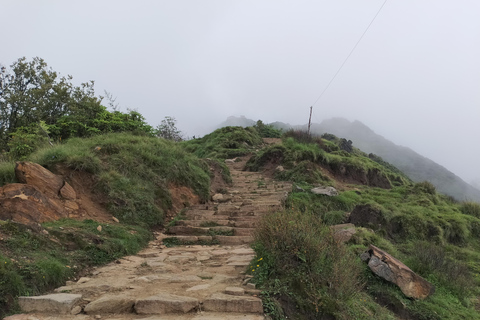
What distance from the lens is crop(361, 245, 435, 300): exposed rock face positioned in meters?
Result: 5.14

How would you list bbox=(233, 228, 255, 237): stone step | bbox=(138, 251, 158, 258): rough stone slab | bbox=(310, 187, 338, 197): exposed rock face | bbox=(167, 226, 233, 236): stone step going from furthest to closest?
1. bbox=(310, 187, 338, 197): exposed rock face
2. bbox=(167, 226, 233, 236): stone step
3. bbox=(233, 228, 255, 237): stone step
4. bbox=(138, 251, 158, 258): rough stone slab

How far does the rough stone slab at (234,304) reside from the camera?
3.39 m

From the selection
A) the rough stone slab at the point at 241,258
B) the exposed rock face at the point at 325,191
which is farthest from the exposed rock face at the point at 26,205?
the exposed rock face at the point at 325,191

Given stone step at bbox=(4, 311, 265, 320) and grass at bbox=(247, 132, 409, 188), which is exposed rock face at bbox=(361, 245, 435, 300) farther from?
grass at bbox=(247, 132, 409, 188)

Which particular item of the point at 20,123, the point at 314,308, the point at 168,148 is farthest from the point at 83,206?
the point at 20,123

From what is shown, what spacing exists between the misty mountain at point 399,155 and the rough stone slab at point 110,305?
2516 centimetres

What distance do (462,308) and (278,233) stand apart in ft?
12.2

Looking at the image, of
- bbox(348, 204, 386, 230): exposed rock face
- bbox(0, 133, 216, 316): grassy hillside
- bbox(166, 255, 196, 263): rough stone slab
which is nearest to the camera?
bbox(0, 133, 216, 316): grassy hillside

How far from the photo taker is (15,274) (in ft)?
11.8

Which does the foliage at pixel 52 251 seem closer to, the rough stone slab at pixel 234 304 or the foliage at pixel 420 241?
the rough stone slab at pixel 234 304

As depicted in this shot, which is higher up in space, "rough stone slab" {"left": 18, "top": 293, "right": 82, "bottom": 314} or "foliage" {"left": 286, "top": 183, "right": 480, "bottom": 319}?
"rough stone slab" {"left": 18, "top": 293, "right": 82, "bottom": 314}

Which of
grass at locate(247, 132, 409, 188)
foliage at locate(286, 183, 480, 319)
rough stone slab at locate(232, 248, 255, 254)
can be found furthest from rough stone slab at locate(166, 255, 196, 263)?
grass at locate(247, 132, 409, 188)

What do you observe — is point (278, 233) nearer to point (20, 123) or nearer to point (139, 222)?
point (139, 222)

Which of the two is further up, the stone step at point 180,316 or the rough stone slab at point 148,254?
the stone step at point 180,316
